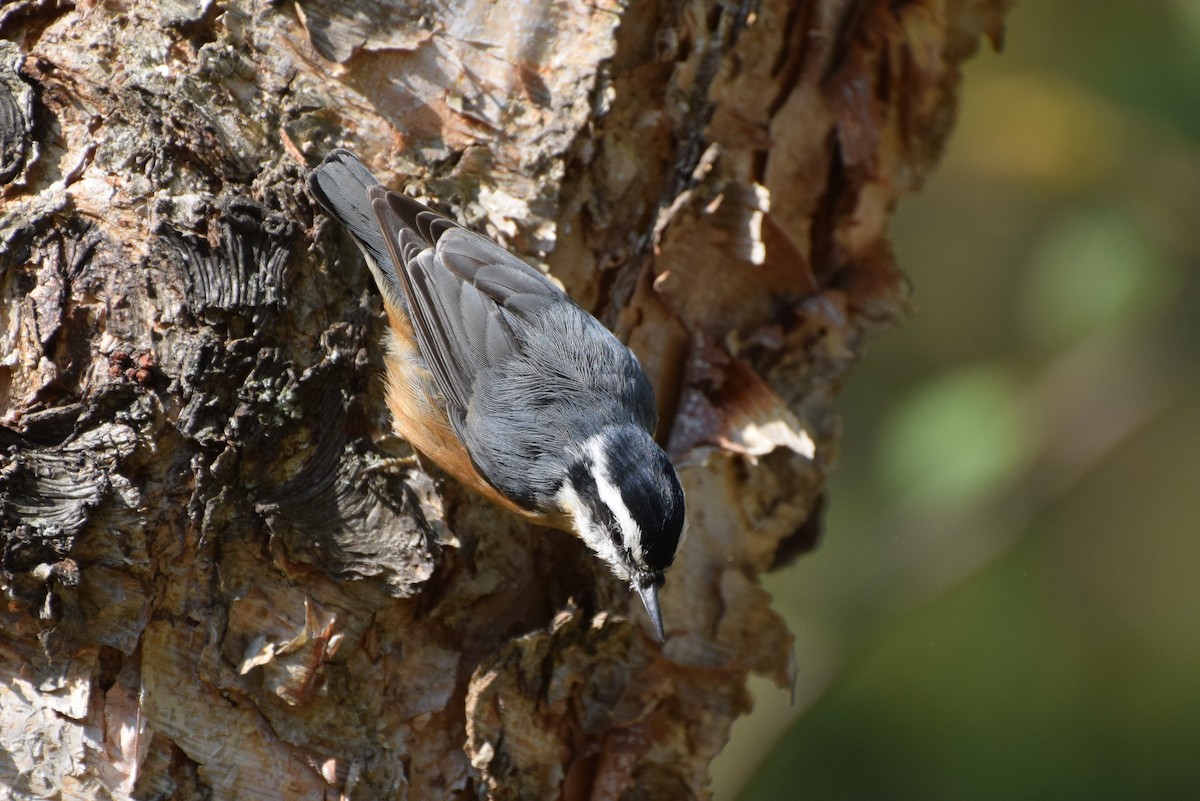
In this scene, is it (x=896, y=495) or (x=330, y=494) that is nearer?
(x=330, y=494)

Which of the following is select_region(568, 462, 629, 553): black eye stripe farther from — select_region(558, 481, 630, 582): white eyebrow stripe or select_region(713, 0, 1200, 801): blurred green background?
select_region(713, 0, 1200, 801): blurred green background

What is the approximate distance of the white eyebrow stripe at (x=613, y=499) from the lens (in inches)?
100

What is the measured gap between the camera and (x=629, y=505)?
256cm

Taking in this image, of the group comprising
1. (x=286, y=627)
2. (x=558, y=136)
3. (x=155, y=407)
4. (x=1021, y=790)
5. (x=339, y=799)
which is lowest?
(x=1021, y=790)

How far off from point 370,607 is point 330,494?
0.87 feet

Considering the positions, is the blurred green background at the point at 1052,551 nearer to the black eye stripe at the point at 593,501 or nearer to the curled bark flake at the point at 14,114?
the black eye stripe at the point at 593,501

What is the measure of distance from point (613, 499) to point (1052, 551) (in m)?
2.32

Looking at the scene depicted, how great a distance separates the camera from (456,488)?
271 centimetres

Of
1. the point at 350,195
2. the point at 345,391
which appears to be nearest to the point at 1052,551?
the point at 345,391

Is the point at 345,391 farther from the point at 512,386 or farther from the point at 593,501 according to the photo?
the point at 593,501

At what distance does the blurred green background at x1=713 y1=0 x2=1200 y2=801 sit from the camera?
3727 millimetres

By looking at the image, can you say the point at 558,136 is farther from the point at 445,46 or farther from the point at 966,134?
the point at 966,134

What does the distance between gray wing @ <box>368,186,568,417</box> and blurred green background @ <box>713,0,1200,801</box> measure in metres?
1.64

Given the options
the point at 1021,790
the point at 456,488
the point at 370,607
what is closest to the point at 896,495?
the point at 1021,790
